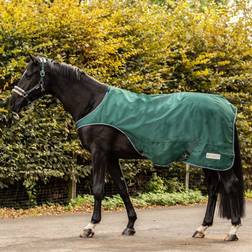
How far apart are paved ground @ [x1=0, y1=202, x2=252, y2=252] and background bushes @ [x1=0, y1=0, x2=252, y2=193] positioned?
57.9 inches

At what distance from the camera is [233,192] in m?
7.61

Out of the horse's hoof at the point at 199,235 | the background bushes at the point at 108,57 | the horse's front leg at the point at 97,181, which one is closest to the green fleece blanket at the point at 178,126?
the horse's front leg at the point at 97,181

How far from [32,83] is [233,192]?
9.43 ft

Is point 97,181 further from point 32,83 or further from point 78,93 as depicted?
point 32,83

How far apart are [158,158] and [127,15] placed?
6069mm

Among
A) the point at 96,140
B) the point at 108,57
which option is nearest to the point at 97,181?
the point at 96,140

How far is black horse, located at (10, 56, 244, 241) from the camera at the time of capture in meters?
7.73

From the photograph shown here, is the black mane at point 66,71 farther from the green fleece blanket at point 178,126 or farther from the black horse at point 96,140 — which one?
the green fleece blanket at point 178,126

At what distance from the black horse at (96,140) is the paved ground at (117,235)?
335 mm

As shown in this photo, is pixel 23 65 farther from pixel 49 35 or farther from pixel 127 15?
pixel 127 15

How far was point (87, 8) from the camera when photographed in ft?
40.2

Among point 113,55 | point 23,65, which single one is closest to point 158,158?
point 23,65

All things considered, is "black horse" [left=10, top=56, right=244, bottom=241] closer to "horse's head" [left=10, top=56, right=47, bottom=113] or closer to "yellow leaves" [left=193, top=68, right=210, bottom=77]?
"horse's head" [left=10, top=56, right=47, bottom=113]

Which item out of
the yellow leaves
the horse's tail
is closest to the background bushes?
the yellow leaves
